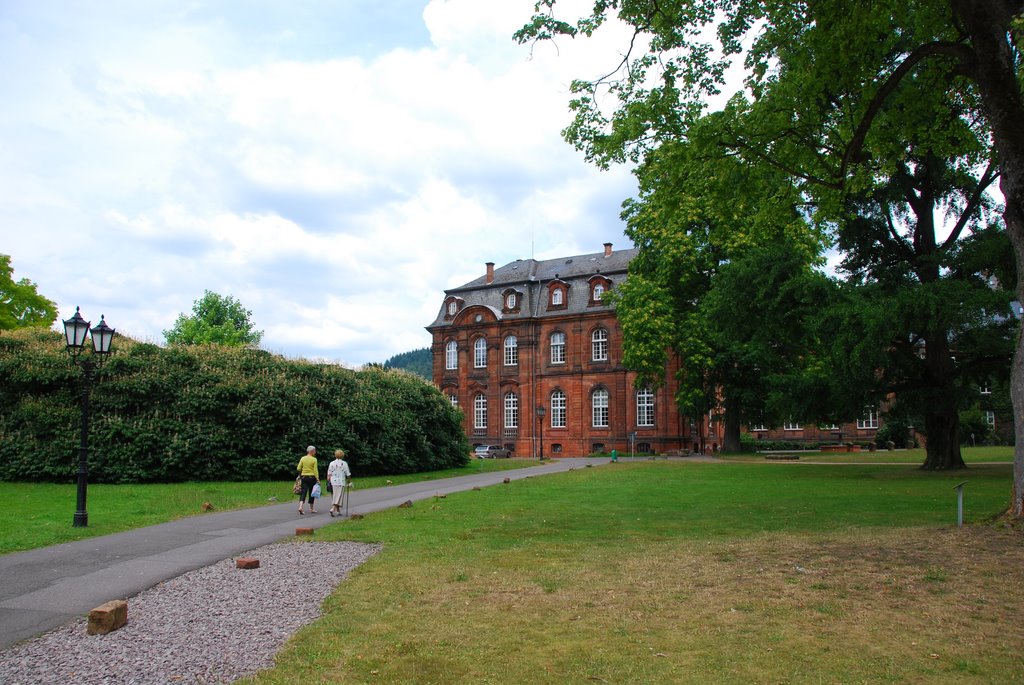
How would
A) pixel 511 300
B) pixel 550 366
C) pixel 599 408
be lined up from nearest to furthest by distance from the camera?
pixel 599 408 < pixel 550 366 < pixel 511 300

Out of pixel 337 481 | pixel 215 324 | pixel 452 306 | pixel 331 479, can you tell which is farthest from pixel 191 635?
pixel 215 324

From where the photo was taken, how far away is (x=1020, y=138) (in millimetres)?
10805

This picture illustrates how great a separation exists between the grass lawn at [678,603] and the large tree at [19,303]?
38.0 m

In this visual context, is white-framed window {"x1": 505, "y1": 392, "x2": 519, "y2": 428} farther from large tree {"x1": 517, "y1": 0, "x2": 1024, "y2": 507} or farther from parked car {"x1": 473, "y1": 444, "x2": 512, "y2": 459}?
large tree {"x1": 517, "y1": 0, "x2": 1024, "y2": 507}

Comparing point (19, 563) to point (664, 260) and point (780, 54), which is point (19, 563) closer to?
point (780, 54)

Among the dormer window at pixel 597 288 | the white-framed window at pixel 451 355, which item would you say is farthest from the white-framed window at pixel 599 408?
the white-framed window at pixel 451 355

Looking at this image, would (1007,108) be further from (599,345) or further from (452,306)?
(452,306)

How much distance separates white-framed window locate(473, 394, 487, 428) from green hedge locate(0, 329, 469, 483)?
32.8 m

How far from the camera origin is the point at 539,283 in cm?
6275

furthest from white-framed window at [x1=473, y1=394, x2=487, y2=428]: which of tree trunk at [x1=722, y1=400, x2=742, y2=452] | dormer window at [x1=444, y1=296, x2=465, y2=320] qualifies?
tree trunk at [x1=722, y1=400, x2=742, y2=452]

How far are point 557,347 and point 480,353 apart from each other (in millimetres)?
6765

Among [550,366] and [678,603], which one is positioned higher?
[550,366]

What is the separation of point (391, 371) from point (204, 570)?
919 inches

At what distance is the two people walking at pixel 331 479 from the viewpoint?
54.6 ft
